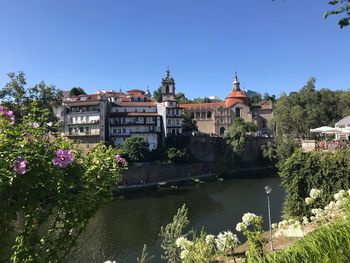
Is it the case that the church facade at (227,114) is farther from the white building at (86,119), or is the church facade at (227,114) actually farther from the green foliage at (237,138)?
the white building at (86,119)

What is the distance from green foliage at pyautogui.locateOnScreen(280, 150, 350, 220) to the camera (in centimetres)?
1819

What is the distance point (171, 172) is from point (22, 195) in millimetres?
49023

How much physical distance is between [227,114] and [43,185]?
253ft

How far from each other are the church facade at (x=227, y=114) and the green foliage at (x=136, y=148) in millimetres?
29269

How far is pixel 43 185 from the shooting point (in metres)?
4.04

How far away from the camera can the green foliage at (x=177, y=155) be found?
53.5 m

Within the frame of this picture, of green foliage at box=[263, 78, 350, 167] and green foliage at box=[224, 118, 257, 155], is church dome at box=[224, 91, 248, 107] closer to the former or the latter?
green foliage at box=[224, 118, 257, 155]

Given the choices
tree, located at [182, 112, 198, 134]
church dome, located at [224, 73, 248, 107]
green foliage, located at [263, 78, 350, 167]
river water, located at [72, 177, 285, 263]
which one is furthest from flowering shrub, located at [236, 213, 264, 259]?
church dome, located at [224, 73, 248, 107]

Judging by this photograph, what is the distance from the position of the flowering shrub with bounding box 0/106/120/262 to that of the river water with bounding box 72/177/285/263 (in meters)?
9.92

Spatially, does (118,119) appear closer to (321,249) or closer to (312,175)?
(312,175)

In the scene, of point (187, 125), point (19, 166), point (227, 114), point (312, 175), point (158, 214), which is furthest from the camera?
point (227, 114)

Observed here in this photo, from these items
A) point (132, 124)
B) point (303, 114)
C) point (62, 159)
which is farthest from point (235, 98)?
point (62, 159)

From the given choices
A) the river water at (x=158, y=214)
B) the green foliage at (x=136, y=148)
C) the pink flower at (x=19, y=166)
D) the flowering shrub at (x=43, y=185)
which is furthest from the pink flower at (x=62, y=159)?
the green foliage at (x=136, y=148)

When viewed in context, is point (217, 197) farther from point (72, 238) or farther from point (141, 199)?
→ point (72, 238)
